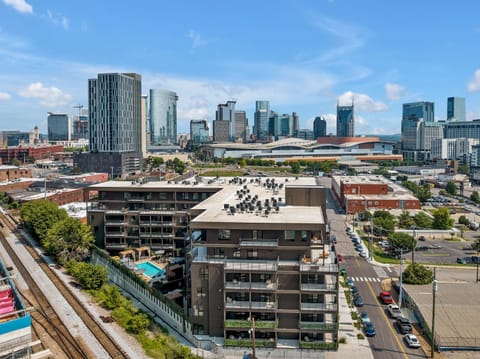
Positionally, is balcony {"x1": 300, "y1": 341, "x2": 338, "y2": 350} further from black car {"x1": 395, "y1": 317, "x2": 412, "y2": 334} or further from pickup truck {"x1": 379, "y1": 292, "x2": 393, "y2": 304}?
pickup truck {"x1": 379, "y1": 292, "x2": 393, "y2": 304}

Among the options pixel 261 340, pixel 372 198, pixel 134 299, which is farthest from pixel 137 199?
pixel 372 198

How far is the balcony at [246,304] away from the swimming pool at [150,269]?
1756cm

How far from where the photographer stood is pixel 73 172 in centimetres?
15738

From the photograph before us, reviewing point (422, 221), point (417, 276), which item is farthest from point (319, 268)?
point (422, 221)

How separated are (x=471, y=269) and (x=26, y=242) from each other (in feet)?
209

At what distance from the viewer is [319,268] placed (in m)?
34.8

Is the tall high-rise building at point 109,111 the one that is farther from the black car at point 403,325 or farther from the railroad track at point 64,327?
the black car at point 403,325

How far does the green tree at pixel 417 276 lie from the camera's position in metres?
49.4

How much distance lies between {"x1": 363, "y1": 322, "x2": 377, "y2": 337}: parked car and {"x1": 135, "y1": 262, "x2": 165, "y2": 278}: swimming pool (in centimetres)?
2424

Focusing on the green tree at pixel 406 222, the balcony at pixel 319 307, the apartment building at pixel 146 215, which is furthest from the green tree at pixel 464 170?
the balcony at pixel 319 307

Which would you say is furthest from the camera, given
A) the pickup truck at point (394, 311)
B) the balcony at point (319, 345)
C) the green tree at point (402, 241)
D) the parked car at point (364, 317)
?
the green tree at point (402, 241)

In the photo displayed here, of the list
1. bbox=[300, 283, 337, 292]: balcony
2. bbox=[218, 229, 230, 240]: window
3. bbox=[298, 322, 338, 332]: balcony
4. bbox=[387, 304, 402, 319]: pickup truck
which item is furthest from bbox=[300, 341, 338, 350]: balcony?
bbox=[218, 229, 230, 240]: window

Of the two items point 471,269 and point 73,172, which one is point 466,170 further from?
point 73,172

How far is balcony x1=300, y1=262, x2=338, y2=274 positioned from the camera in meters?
34.4
